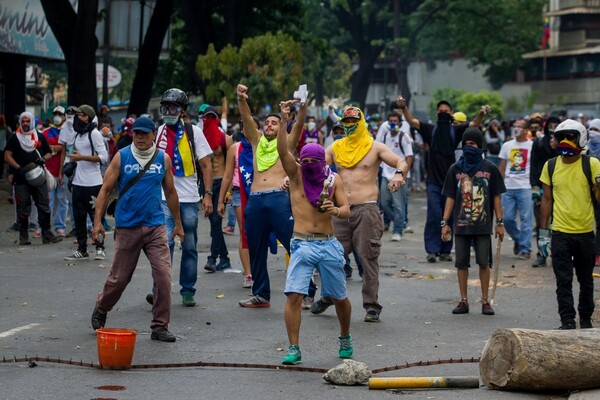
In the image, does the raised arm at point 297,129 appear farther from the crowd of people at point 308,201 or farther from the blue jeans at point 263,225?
the blue jeans at point 263,225

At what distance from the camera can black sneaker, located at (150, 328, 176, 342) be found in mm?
10570

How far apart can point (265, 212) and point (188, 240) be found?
81 centimetres

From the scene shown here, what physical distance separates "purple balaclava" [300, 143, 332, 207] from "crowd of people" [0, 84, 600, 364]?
1 centimetres

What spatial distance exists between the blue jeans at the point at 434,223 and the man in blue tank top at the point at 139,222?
22.5 ft

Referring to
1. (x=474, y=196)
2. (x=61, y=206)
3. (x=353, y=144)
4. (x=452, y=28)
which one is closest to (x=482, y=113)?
(x=474, y=196)

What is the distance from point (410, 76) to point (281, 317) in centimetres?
7258

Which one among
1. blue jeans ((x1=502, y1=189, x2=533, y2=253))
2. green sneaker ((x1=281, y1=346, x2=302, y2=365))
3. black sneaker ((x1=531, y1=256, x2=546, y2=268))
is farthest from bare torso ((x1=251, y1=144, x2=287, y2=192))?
blue jeans ((x1=502, y1=189, x2=533, y2=253))

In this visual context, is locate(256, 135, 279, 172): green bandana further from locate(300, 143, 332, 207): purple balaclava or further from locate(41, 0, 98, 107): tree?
locate(41, 0, 98, 107): tree

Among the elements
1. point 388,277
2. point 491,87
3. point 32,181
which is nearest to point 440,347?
point 388,277

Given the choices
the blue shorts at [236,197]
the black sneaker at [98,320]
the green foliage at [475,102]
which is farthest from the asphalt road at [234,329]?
the green foliage at [475,102]

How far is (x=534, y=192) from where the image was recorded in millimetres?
17562

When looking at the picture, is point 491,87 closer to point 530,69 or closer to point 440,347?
point 530,69

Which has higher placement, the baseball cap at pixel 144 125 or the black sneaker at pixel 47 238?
the baseball cap at pixel 144 125

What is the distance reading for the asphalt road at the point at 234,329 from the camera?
28.8 ft
